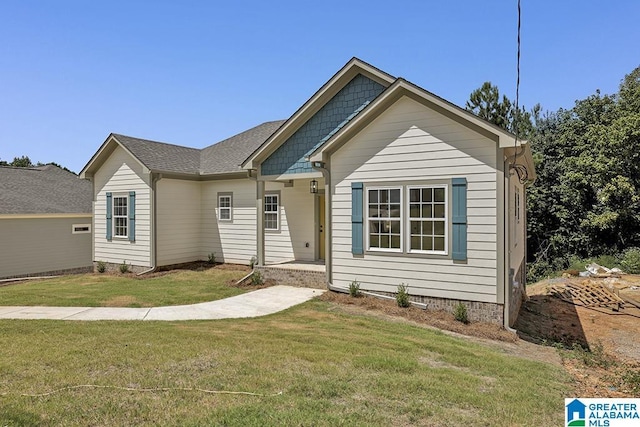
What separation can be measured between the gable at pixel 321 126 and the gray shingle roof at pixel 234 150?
338 cm

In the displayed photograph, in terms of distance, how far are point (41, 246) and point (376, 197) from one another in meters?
16.5

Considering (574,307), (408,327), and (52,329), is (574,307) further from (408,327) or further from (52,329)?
(52,329)

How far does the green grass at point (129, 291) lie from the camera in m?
9.73

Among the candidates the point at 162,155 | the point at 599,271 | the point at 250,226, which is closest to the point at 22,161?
the point at 162,155

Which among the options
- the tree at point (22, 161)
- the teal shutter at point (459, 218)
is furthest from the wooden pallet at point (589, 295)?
the tree at point (22, 161)

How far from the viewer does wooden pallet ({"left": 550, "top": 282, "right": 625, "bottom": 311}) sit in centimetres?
1327

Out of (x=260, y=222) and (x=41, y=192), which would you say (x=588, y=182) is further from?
(x=41, y=192)

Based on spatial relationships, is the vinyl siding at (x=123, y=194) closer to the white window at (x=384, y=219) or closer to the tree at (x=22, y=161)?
the white window at (x=384, y=219)

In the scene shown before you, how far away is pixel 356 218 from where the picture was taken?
32.9ft

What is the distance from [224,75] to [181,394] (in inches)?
504

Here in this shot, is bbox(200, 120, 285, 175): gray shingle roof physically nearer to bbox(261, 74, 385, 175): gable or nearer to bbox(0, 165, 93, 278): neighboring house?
bbox(261, 74, 385, 175): gable

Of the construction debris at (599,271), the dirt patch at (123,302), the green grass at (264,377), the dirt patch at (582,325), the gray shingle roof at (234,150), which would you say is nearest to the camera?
the green grass at (264,377)

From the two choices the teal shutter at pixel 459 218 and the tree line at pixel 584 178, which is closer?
the teal shutter at pixel 459 218

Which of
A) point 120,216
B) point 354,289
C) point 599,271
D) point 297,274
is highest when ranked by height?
point 120,216
